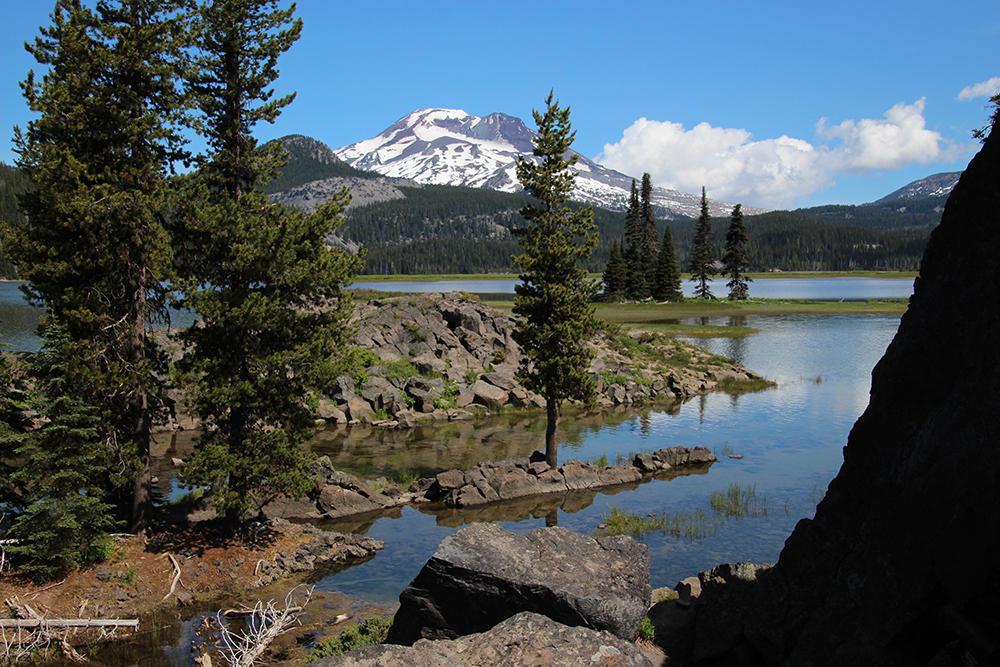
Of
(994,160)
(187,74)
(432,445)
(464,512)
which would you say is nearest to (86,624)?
(464,512)

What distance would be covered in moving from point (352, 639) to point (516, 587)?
15.3 feet

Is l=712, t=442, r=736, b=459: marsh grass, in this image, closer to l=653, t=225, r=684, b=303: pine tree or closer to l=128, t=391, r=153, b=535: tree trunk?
l=128, t=391, r=153, b=535: tree trunk

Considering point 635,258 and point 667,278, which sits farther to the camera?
point 635,258

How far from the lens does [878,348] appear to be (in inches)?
2357

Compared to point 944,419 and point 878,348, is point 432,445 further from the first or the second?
point 878,348

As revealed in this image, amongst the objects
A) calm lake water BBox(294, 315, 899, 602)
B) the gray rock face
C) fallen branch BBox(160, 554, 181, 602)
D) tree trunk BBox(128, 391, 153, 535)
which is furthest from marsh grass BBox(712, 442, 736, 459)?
tree trunk BBox(128, 391, 153, 535)

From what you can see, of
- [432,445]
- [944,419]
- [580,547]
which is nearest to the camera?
[944,419]

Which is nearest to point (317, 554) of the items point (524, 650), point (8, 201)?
point (524, 650)

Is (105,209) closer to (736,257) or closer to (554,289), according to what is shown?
(554,289)

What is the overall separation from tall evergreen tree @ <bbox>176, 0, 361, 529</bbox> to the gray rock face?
26.5ft

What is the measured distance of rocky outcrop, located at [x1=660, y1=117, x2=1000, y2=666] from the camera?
6.55 meters

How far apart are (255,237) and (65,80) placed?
630cm

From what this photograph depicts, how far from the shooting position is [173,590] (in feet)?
54.9

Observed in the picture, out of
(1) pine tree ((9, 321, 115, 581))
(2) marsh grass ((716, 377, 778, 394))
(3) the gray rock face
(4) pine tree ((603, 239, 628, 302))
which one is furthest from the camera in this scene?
(4) pine tree ((603, 239, 628, 302))
